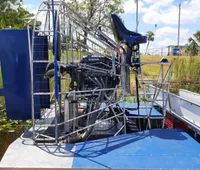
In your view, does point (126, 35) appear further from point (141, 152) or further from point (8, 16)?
point (8, 16)

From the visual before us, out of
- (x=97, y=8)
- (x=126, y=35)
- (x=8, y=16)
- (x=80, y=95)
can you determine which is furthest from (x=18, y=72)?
(x=97, y=8)

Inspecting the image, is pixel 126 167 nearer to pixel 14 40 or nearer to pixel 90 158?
pixel 90 158

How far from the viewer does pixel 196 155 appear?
101 inches

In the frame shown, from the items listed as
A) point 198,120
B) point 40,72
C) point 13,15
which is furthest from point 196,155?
point 13,15

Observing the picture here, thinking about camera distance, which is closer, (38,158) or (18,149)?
(38,158)

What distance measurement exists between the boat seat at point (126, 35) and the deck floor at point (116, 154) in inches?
47.2

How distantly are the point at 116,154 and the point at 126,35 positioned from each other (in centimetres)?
154

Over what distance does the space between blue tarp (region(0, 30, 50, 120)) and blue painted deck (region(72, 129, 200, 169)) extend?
3.29 ft

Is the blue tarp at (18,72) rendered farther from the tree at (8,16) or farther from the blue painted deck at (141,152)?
the tree at (8,16)

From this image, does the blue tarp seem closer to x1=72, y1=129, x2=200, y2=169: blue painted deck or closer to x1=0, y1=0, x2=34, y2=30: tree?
x1=72, y1=129, x2=200, y2=169: blue painted deck

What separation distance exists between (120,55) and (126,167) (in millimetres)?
1566

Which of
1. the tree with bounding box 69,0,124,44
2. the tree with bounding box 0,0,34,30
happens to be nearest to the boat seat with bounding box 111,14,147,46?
the tree with bounding box 0,0,34,30

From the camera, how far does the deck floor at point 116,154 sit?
8.02 feet

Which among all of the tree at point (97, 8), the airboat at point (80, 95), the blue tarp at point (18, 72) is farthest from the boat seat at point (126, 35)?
the tree at point (97, 8)
